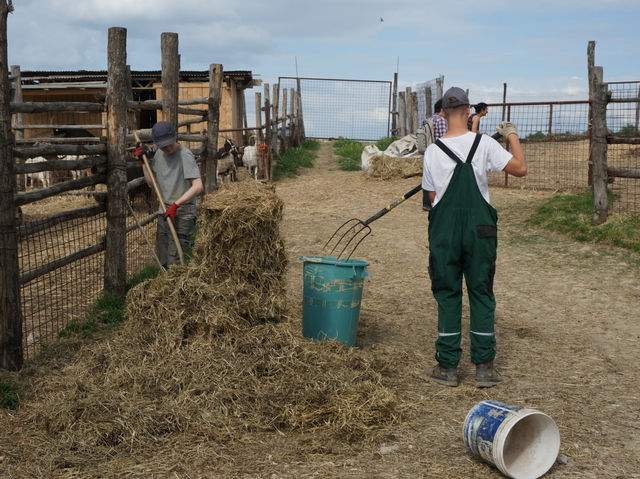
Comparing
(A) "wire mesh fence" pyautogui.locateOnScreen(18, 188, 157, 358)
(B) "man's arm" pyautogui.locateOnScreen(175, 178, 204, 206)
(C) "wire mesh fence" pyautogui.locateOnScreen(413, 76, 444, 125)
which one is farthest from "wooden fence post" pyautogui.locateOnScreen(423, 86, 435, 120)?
(B) "man's arm" pyautogui.locateOnScreen(175, 178, 204, 206)

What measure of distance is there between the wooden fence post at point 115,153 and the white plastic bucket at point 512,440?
13.4ft

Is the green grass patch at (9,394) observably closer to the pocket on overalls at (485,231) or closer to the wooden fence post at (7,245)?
the wooden fence post at (7,245)

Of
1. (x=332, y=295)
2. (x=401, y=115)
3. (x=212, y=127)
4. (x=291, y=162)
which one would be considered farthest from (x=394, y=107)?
(x=332, y=295)

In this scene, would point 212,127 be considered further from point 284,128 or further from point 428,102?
point 284,128

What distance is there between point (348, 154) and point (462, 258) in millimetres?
17053

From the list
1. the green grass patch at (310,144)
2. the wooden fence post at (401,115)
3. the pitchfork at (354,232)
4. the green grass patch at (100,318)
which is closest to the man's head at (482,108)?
the pitchfork at (354,232)

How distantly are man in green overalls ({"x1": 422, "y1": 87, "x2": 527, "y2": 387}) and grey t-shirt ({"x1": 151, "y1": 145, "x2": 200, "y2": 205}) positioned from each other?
2.43 metres

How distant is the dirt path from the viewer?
3.51 metres

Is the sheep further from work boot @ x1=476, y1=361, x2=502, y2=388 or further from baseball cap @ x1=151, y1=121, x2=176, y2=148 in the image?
work boot @ x1=476, y1=361, x2=502, y2=388

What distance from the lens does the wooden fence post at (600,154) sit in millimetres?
9789

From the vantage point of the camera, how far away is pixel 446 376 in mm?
4586

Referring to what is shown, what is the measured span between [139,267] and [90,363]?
3395 millimetres

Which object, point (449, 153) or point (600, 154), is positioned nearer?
point (449, 153)

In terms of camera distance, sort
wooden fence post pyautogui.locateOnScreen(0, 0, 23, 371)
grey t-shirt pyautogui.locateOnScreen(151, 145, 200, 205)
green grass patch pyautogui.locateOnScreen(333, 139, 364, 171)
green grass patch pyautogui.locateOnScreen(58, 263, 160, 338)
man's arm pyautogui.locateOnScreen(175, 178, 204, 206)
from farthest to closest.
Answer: green grass patch pyautogui.locateOnScreen(333, 139, 364, 171) → grey t-shirt pyautogui.locateOnScreen(151, 145, 200, 205) → man's arm pyautogui.locateOnScreen(175, 178, 204, 206) → green grass patch pyautogui.locateOnScreen(58, 263, 160, 338) → wooden fence post pyautogui.locateOnScreen(0, 0, 23, 371)
